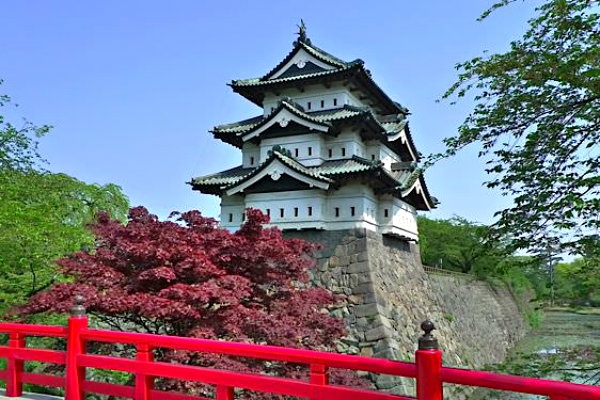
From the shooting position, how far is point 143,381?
466 centimetres

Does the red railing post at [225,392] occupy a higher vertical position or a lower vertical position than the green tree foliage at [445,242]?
lower

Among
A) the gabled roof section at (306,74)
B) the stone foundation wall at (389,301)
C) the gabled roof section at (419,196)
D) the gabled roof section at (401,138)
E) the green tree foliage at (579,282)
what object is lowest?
the stone foundation wall at (389,301)

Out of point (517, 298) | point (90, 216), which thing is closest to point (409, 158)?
point (90, 216)

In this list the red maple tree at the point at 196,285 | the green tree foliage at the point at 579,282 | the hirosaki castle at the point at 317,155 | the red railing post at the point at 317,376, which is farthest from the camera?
the hirosaki castle at the point at 317,155

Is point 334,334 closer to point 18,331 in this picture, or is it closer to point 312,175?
point 18,331

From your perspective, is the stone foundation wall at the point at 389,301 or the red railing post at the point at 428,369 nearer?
the red railing post at the point at 428,369

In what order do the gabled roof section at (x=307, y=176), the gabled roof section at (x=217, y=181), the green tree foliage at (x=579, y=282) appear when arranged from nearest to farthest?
the green tree foliage at (x=579, y=282) < the gabled roof section at (x=307, y=176) < the gabled roof section at (x=217, y=181)

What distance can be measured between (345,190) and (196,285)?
10.6 meters

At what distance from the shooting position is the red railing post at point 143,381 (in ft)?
15.2

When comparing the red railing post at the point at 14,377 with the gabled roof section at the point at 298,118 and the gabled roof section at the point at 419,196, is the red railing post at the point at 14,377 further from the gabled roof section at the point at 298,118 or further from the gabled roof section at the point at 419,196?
the gabled roof section at the point at 419,196

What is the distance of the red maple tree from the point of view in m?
6.96

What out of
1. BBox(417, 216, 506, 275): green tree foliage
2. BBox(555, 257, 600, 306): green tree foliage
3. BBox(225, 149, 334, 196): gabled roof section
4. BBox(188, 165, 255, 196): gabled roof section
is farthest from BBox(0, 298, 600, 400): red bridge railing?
BBox(417, 216, 506, 275): green tree foliage

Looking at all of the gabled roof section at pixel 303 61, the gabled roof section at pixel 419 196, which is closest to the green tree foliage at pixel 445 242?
the gabled roof section at pixel 419 196

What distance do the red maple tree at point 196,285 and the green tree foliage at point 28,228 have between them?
145cm
